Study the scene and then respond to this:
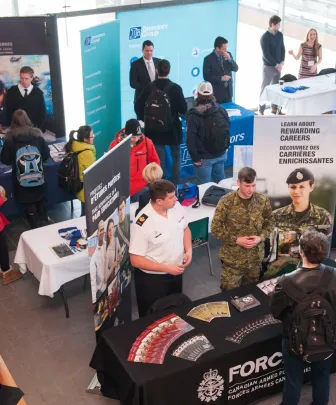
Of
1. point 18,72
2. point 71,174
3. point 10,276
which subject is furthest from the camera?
point 18,72

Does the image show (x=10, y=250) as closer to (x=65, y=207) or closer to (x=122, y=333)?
(x=65, y=207)

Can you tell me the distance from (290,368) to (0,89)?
15.8 ft

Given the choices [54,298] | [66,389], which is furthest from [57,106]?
[66,389]

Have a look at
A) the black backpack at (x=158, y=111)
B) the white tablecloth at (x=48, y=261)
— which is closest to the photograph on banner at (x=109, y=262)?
the white tablecloth at (x=48, y=261)

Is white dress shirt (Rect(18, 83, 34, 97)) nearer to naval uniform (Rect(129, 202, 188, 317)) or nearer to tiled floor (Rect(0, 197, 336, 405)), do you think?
tiled floor (Rect(0, 197, 336, 405))

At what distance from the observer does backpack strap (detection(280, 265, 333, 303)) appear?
3270 millimetres

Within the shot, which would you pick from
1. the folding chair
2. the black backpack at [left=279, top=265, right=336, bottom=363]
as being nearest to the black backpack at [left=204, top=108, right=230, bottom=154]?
the folding chair

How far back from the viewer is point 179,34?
8.48m

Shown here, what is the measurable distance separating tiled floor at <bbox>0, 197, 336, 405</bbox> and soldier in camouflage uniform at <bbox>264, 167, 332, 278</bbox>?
861 millimetres

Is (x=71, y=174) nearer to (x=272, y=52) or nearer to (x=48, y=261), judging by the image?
(x=48, y=261)

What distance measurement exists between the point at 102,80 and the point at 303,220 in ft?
12.3

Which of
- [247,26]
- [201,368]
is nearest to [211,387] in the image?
[201,368]

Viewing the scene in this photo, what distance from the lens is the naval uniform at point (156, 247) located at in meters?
4.01

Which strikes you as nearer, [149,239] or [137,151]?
[149,239]
